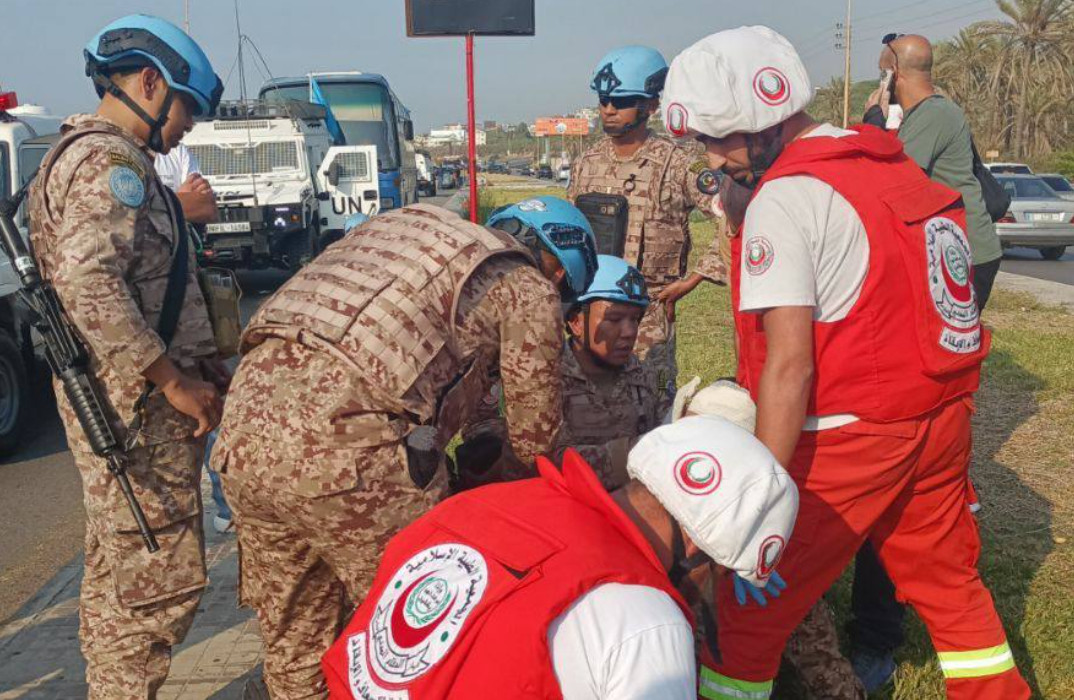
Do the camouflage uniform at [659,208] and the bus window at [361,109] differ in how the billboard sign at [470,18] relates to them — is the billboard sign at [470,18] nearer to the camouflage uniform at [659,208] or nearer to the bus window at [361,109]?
the camouflage uniform at [659,208]

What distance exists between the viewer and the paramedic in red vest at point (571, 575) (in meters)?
1.46

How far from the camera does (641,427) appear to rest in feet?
11.1

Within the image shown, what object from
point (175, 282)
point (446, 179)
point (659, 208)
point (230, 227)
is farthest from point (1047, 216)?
point (446, 179)

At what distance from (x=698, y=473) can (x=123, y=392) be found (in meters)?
1.70

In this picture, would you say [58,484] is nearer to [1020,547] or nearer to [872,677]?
[872,677]

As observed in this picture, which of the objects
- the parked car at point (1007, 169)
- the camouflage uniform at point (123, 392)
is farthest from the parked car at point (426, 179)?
the camouflage uniform at point (123, 392)

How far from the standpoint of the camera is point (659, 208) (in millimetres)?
4270

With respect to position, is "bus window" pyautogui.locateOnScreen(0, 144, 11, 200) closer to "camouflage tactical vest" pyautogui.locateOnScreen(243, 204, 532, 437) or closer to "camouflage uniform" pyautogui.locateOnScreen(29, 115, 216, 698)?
"camouflage uniform" pyautogui.locateOnScreen(29, 115, 216, 698)

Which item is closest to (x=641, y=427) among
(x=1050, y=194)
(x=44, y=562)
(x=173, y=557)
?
→ (x=173, y=557)

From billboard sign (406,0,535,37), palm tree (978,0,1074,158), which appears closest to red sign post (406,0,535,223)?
billboard sign (406,0,535,37)

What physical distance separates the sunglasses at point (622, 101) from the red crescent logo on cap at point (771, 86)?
201cm

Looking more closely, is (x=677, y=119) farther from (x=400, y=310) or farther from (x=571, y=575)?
(x=571, y=575)

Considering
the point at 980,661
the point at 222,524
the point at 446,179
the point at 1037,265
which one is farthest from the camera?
the point at 446,179

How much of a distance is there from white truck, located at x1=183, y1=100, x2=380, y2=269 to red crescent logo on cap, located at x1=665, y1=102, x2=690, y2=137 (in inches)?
422
